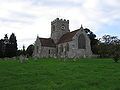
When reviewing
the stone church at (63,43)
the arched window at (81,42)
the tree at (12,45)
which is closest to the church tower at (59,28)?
the stone church at (63,43)

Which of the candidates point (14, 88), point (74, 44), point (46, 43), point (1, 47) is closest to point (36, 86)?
point (14, 88)

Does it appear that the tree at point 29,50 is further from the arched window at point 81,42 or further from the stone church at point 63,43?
the arched window at point 81,42

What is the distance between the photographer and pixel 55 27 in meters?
82.4

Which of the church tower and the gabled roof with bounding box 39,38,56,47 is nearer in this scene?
the gabled roof with bounding box 39,38,56,47

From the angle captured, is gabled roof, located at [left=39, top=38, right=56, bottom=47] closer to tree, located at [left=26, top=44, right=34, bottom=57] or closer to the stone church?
the stone church

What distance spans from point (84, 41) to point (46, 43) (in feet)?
42.1

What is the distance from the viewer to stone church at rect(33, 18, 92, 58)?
71875 mm

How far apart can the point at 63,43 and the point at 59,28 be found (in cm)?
855

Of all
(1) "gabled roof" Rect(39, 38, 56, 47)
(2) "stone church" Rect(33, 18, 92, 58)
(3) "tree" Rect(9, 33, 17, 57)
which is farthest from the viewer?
(3) "tree" Rect(9, 33, 17, 57)

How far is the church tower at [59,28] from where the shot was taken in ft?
269

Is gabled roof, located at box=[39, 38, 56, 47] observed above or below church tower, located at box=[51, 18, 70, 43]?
below

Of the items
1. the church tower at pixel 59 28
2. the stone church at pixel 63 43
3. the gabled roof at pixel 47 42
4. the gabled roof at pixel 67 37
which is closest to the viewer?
the stone church at pixel 63 43

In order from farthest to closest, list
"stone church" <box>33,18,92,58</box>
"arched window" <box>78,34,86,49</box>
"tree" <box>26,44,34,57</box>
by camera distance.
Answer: "tree" <box>26,44,34,57</box>, "arched window" <box>78,34,86,49</box>, "stone church" <box>33,18,92,58</box>

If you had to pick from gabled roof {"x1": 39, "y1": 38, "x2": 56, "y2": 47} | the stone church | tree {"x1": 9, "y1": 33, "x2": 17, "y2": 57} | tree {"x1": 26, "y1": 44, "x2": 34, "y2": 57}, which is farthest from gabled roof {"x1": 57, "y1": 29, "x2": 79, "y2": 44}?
tree {"x1": 26, "y1": 44, "x2": 34, "y2": 57}
